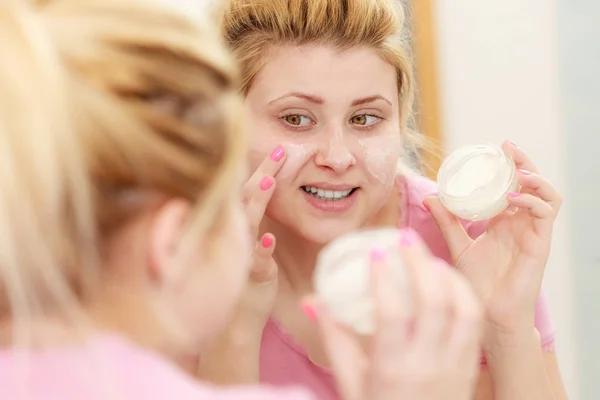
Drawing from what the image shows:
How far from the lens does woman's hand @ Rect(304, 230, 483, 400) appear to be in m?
0.50

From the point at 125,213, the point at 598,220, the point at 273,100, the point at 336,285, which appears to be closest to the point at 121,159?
the point at 125,213

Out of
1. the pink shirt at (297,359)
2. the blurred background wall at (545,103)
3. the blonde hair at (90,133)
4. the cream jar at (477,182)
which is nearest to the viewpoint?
the blonde hair at (90,133)

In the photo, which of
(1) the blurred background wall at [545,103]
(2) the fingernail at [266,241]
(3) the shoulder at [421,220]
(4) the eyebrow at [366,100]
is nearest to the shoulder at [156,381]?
(2) the fingernail at [266,241]

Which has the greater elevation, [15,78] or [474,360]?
[15,78]

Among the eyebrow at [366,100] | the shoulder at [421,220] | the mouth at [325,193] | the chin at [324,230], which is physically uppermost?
the eyebrow at [366,100]

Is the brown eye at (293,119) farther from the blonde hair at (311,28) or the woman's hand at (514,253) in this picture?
the woman's hand at (514,253)

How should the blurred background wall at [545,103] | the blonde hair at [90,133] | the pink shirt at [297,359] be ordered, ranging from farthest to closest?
the blurred background wall at [545,103] < the pink shirt at [297,359] < the blonde hair at [90,133]

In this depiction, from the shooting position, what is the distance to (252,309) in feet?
2.98

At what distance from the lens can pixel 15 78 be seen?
44 centimetres

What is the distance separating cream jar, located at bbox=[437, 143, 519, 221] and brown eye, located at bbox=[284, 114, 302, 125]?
0.18 meters

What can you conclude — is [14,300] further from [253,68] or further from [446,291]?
[253,68]

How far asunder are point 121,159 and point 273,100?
474 mm

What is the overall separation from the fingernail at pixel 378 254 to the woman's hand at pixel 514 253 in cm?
37

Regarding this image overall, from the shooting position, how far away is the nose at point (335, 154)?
89cm
